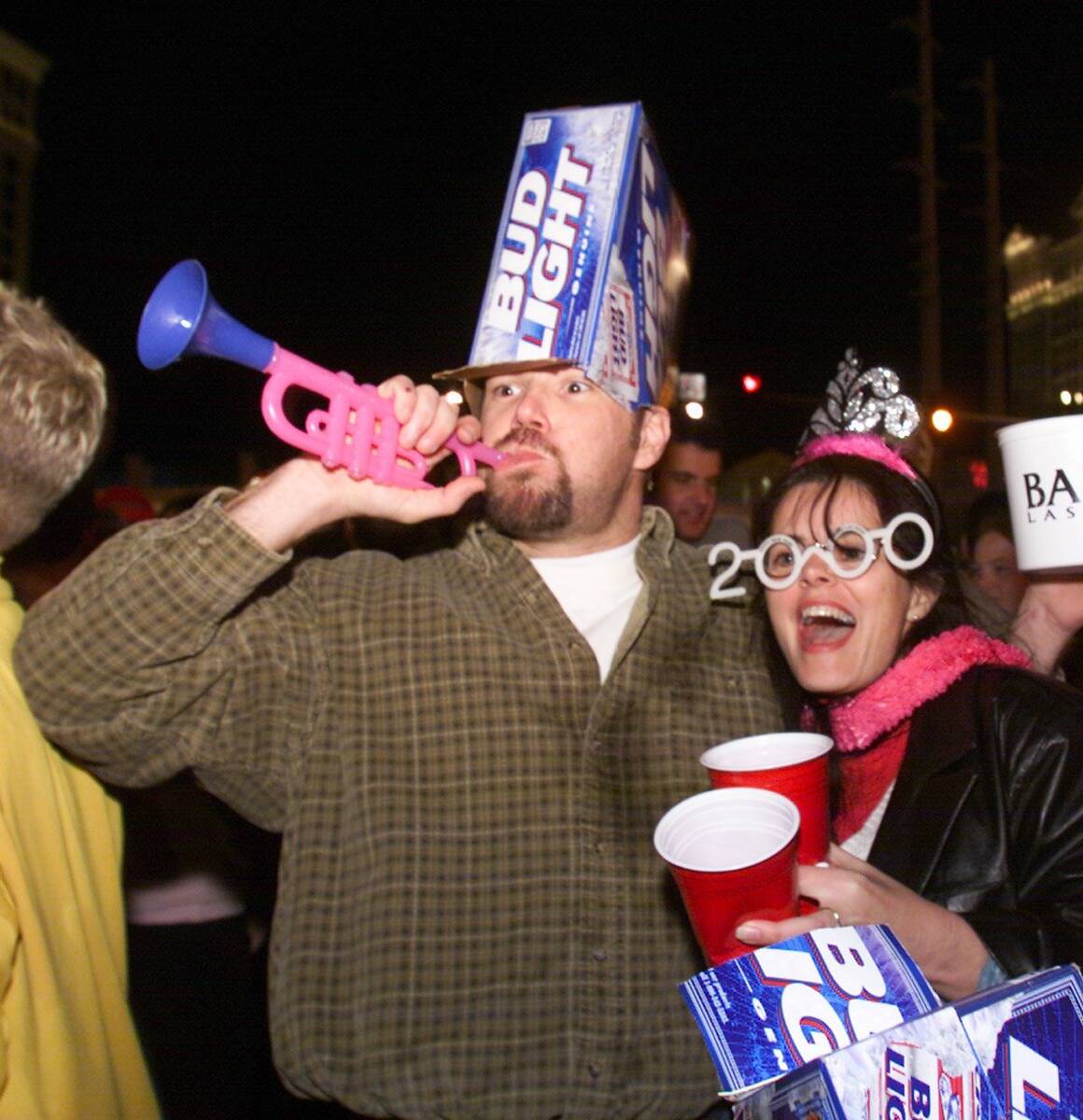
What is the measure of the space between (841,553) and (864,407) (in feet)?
1.63

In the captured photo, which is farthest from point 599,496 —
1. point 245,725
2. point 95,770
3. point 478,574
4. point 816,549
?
point 95,770

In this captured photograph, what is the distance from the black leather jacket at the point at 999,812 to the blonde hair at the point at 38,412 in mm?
1631

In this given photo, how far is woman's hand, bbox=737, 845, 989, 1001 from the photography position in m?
1.27

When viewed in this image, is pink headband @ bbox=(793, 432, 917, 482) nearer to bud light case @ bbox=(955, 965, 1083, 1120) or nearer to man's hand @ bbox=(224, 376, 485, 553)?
man's hand @ bbox=(224, 376, 485, 553)

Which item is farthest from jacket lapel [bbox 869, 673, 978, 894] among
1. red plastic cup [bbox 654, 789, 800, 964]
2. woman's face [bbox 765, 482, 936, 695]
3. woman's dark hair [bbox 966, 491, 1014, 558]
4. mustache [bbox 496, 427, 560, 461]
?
woman's dark hair [bbox 966, 491, 1014, 558]

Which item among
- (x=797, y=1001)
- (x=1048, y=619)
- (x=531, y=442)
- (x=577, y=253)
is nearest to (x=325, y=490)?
(x=531, y=442)

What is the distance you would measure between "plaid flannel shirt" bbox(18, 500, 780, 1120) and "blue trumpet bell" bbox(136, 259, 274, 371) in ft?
1.04

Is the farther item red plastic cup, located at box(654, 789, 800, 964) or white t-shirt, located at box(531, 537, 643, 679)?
white t-shirt, located at box(531, 537, 643, 679)

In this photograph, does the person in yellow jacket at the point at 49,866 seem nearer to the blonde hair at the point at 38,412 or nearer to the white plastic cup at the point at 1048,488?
the blonde hair at the point at 38,412

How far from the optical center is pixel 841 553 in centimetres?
200

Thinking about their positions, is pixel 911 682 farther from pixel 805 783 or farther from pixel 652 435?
pixel 652 435

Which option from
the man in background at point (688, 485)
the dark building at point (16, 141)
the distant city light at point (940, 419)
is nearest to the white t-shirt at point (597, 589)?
the man in background at point (688, 485)

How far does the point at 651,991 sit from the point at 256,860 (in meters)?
1.99

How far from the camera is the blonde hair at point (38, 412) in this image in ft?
5.50
